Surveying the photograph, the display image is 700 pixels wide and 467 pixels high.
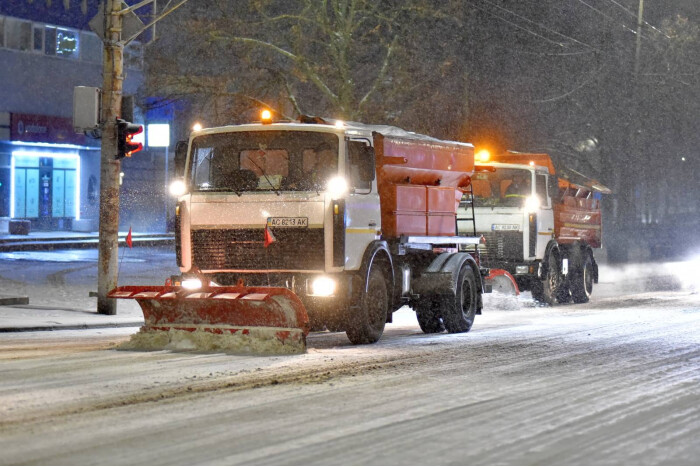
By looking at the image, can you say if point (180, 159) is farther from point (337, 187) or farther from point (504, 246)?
point (504, 246)

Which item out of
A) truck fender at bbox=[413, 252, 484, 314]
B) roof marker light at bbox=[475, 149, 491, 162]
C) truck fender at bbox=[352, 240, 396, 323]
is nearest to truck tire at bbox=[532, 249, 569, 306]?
roof marker light at bbox=[475, 149, 491, 162]

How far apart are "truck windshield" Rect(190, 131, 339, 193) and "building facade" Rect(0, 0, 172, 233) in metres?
33.6

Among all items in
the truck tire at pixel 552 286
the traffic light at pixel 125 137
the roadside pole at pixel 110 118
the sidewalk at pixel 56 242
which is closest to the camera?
the traffic light at pixel 125 137

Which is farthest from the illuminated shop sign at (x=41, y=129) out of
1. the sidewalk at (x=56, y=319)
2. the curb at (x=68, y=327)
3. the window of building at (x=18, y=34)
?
the curb at (x=68, y=327)

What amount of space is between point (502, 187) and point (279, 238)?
10.4m

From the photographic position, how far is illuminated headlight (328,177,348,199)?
1421cm

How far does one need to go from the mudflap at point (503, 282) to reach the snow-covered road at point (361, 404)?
7839mm

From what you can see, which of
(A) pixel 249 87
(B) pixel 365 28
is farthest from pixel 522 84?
(A) pixel 249 87

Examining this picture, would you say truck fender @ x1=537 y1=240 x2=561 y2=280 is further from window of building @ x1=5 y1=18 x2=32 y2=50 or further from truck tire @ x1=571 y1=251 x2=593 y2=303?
window of building @ x1=5 y1=18 x2=32 y2=50

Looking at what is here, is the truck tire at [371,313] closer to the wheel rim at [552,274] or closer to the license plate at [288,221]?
the license plate at [288,221]

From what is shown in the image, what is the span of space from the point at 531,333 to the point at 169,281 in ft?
18.1

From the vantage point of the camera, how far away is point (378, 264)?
50.0ft

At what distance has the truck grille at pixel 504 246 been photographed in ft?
77.5

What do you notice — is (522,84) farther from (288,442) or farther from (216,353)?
(288,442)
